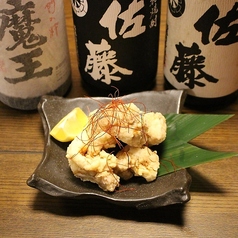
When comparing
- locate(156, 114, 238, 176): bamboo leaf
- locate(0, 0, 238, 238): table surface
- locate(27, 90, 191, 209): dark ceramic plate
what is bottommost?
locate(0, 0, 238, 238): table surface

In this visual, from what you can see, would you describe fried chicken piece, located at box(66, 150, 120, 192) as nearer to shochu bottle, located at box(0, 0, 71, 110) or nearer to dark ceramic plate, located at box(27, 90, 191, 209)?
dark ceramic plate, located at box(27, 90, 191, 209)

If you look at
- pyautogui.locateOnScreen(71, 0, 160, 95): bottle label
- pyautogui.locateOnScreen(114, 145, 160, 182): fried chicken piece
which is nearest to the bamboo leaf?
pyautogui.locateOnScreen(114, 145, 160, 182): fried chicken piece

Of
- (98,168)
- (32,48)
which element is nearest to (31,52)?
(32,48)

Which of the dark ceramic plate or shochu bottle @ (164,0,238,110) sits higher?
shochu bottle @ (164,0,238,110)

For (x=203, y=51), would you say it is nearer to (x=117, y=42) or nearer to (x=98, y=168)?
(x=117, y=42)

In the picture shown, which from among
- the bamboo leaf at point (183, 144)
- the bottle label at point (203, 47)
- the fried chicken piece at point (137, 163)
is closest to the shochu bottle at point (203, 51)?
the bottle label at point (203, 47)

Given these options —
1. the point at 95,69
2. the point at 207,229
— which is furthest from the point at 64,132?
the point at 207,229

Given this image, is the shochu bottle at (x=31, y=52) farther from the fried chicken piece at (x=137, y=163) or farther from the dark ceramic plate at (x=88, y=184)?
the fried chicken piece at (x=137, y=163)

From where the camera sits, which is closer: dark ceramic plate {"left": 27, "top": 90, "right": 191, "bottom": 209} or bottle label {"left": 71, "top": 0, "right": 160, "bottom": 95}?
dark ceramic plate {"left": 27, "top": 90, "right": 191, "bottom": 209}
